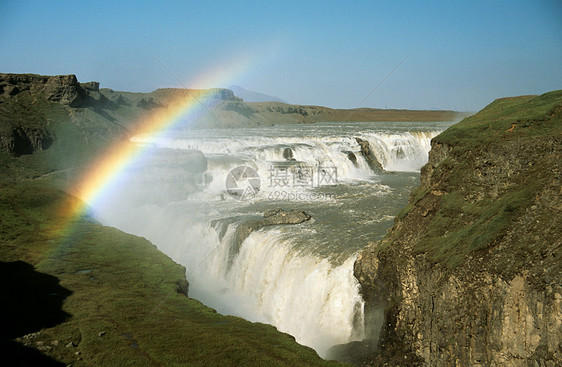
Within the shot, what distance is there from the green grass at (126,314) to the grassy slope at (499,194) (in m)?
4.94

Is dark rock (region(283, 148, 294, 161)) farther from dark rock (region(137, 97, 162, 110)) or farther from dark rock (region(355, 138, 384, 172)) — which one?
dark rock (region(137, 97, 162, 110))

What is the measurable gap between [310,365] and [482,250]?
5.07 metres

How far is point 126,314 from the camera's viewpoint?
36.0 feet

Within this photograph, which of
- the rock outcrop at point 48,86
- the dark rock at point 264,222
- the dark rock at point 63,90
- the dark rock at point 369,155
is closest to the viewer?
the dark rock at point 264,222

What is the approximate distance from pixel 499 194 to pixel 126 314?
10.9m

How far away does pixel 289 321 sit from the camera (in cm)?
1617

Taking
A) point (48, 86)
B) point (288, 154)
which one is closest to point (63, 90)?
→ point (48, 86)

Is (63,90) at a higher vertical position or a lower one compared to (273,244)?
higher

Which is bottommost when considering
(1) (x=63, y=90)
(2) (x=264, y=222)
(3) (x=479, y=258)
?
(2) (x=264, y=222)

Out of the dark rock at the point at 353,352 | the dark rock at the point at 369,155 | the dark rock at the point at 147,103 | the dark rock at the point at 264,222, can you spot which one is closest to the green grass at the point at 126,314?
the dark rock at the point at 353,352

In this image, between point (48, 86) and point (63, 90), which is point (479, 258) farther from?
point (48, 86)

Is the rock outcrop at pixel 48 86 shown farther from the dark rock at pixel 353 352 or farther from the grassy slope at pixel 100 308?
the dark rock at pixel 353 352

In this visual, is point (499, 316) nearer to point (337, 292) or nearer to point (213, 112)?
point (337, 292)

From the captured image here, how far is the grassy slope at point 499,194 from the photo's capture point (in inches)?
376
